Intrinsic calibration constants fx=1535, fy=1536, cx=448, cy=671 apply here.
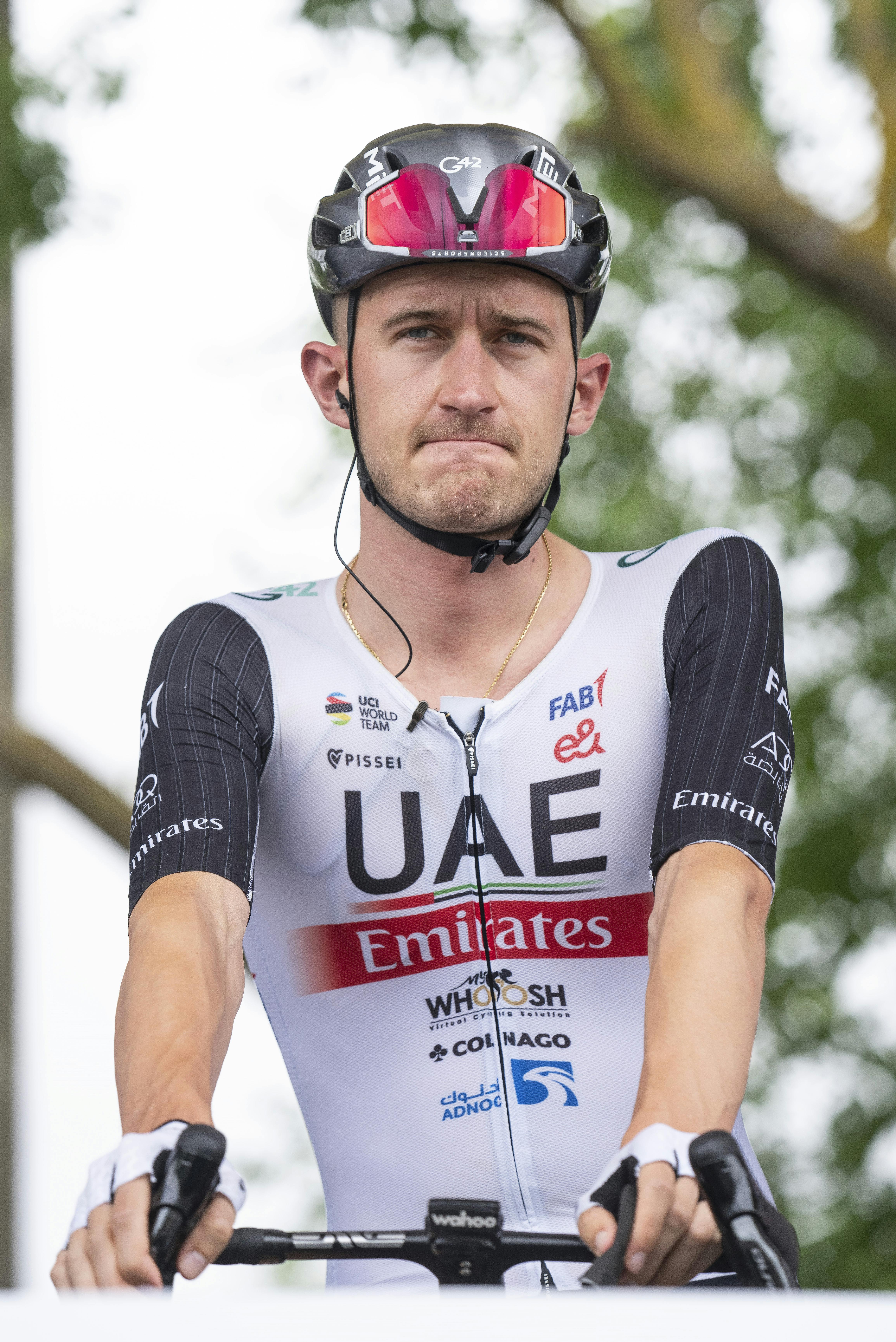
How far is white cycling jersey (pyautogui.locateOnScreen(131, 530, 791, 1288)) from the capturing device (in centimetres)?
295

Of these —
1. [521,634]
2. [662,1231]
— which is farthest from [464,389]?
[662,1231]

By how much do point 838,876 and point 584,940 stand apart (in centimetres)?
706

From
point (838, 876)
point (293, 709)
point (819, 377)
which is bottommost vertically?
point (838, 876)

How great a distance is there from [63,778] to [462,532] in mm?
5828

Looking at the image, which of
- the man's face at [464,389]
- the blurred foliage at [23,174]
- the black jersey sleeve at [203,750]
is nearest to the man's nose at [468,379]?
the man's face at [464,389]

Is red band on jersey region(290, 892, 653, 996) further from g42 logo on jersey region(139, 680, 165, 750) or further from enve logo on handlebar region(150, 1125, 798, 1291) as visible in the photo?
enve logo on handlebar region(150, 1125, 798, 1291)

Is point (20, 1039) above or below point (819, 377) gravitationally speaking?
below

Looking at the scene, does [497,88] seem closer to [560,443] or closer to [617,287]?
[617,287]

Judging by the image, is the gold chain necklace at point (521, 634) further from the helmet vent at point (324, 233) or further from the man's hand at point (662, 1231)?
the man's hand at point (662, 1231)

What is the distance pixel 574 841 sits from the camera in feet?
10.1

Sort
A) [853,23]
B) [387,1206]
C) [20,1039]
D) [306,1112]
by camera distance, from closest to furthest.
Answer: [387,1206] < [306,1112] < [853,23] < [20,1039]

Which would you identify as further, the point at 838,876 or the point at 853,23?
the point at 838,876

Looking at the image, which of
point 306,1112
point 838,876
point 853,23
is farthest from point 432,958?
point 838,876

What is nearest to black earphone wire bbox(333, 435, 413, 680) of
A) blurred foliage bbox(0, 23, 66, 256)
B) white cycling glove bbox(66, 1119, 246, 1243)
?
white cycling glove bbox(66, 1119, 246, 1243)
